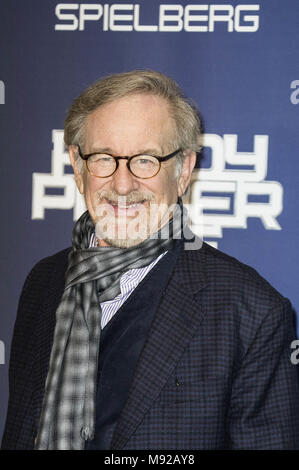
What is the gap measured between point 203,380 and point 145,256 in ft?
1.30

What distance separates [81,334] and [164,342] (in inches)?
9.9

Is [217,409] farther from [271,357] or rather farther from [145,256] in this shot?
[145,256]

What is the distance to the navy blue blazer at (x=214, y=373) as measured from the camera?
62.1 inches

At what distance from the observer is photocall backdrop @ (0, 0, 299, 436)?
228 centimetres

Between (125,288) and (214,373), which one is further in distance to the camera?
(125,288)

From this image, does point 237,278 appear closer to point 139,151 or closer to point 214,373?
point 214,373

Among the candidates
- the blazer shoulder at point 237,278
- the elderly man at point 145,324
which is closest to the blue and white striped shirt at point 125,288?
the elderly man at point 145,324

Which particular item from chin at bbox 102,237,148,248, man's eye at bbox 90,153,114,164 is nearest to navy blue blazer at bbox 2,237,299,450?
chin at bbox 102,237,148,248

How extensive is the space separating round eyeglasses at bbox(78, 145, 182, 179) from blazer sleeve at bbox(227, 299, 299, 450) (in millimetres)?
537

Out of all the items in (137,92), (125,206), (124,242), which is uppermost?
(137,92)

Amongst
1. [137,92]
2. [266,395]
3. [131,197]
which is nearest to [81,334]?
[131,197]

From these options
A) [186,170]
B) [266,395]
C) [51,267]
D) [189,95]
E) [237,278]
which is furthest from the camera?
[189,95]

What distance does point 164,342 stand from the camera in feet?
5.37

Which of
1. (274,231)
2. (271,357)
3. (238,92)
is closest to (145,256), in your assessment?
(271,357)
